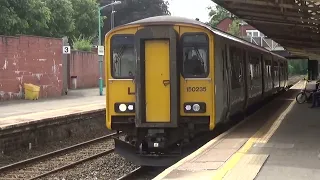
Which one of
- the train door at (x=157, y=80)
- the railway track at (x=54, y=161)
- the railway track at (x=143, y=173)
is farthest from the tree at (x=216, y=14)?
the train door at (x=157, y=80)

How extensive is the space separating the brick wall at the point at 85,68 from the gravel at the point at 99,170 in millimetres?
24609

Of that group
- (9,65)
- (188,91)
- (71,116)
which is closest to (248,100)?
(188,91)

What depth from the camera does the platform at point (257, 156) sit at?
7.29 metres

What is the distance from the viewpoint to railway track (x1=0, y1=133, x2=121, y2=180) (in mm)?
11672

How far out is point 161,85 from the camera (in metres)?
10.1

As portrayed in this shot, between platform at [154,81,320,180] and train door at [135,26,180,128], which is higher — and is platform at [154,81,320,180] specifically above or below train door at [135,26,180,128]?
below

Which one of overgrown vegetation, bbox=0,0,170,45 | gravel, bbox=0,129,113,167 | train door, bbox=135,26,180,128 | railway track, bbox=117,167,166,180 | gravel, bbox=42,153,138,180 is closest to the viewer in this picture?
train door, bbox=135,26,180,128

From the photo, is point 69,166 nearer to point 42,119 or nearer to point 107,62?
point 107,62

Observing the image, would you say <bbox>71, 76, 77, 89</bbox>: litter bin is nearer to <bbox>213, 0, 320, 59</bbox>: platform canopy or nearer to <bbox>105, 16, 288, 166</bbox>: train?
<bbox>213, 0, 320, 59</bbox>: platform canopy

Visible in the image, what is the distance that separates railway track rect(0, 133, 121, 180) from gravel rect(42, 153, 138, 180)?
0.66 feet

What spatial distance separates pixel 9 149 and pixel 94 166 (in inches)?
123

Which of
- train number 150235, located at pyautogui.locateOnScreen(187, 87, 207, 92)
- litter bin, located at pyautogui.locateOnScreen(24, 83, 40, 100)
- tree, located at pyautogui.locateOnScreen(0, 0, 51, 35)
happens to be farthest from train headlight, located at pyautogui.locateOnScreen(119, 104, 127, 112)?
tree, located at pyautogui.locateOnScreen(0, 0, 51, 35)

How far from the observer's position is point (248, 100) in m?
14.9

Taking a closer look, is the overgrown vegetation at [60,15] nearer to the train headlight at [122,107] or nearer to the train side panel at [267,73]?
the train side panel at [267,73]
